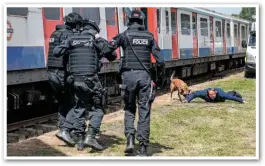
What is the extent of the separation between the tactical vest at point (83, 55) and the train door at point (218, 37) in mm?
12552

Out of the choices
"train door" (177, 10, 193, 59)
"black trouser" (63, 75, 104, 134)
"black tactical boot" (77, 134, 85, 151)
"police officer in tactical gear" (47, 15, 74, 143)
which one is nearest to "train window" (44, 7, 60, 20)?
"police officer in tactical gear" (47, 15, 74, 143)

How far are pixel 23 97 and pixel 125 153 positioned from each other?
9.66 ft

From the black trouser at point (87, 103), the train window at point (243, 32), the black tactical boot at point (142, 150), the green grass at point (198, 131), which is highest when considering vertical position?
the train window at point (243, 32)

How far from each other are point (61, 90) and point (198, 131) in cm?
219

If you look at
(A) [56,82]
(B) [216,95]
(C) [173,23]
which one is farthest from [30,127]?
(C) [173,23]

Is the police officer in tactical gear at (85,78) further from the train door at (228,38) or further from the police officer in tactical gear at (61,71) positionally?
the train door at (228,38)

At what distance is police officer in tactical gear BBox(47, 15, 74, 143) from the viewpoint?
630cm

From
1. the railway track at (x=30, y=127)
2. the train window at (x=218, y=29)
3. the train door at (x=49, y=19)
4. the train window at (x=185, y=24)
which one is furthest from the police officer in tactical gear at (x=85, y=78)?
the train window at (x=218, y=29)

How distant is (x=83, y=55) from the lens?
Result: 5855 mm

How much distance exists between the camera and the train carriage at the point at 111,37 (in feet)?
24.0

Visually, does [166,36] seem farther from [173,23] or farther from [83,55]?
[83,55]

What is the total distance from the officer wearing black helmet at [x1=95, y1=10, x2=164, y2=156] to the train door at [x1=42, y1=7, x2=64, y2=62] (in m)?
2.43

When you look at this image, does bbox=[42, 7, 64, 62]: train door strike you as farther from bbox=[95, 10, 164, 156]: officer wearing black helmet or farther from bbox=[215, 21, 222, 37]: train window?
bbox=[215, 21, 222, 37]: train window
